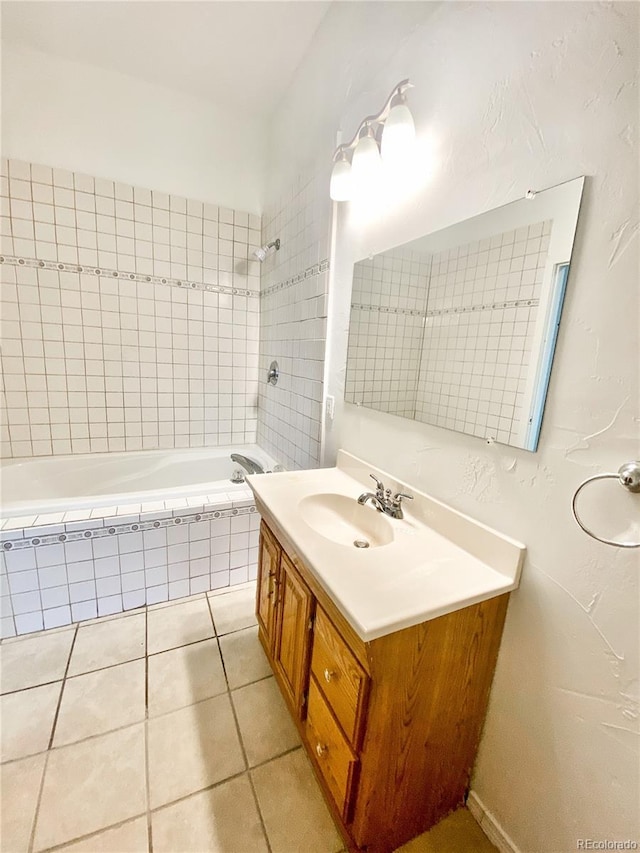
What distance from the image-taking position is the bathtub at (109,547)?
1513mm

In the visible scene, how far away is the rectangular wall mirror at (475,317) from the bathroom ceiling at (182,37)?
1343 millimetres

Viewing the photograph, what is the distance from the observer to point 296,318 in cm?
203

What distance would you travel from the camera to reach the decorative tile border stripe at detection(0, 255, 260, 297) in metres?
2.06

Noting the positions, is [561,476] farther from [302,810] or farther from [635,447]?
[302,810]

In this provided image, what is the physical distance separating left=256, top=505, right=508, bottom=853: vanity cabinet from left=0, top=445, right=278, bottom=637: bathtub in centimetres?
71

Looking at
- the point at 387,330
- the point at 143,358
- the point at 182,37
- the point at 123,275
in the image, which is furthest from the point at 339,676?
the point at 182,37

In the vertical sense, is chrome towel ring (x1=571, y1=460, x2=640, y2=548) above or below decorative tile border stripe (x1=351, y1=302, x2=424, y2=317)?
below

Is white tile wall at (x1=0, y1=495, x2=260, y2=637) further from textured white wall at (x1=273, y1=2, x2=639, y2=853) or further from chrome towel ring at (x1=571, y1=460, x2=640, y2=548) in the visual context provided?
chrome towel ring at (x1=571, y1=460, x2=640, y2=548)

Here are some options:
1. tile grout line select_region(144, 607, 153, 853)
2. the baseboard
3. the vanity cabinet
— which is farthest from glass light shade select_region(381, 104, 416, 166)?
tile grout line select_region(144, 607, 153, 853)

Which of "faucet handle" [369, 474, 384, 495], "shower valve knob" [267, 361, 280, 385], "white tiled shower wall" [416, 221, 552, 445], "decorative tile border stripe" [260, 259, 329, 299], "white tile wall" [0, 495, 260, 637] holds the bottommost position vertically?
"white tile wall" [0, 495, 260, 637]

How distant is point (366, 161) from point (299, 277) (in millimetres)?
802

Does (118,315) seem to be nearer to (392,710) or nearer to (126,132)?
(126,132)

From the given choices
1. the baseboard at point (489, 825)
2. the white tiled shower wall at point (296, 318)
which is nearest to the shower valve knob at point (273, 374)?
the white tiled shower wall at point (296, 318)

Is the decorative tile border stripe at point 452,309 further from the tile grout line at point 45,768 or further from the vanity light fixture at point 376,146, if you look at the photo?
the tile grout line at point 45,768
